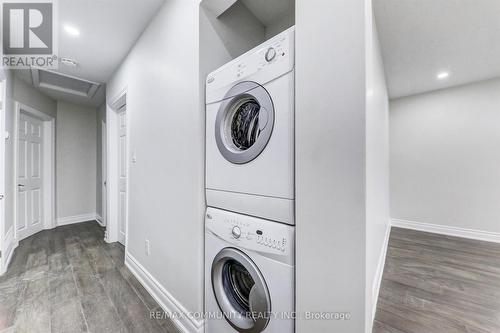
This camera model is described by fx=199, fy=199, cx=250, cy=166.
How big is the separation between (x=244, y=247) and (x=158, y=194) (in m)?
1.03

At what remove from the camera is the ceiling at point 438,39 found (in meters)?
1.48

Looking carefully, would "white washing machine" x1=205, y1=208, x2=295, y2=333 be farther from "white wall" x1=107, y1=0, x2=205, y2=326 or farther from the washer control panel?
"white wall" x1=107, y1=0, x2=205, y2=326

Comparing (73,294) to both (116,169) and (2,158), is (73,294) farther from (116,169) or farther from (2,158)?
(2,158)

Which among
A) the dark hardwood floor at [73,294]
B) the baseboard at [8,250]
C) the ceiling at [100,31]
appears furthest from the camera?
the baseboard at [8,250]

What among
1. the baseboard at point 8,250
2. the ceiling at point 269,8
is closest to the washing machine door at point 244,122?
the ceiling at point 269,8

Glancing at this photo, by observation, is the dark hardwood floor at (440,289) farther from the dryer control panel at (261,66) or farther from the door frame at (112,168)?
the door frame at (112,168)

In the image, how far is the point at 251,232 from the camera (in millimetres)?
1035

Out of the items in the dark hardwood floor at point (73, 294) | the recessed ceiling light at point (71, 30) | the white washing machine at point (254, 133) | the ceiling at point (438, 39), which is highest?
the recessed ceiling light at point (71, 30)

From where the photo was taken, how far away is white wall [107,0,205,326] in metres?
1.32

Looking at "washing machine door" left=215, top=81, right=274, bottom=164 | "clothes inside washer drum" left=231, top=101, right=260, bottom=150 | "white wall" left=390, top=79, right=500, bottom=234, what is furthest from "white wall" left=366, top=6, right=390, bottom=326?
"white wall" left=390, top=79, right=500, bottom=234

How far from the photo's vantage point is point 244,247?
41.9 inches

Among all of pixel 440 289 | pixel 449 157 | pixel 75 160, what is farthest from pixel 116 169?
pixel 449 157

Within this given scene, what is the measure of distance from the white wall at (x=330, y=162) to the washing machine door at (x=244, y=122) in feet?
0.60

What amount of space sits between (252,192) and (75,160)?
458 centimetres
